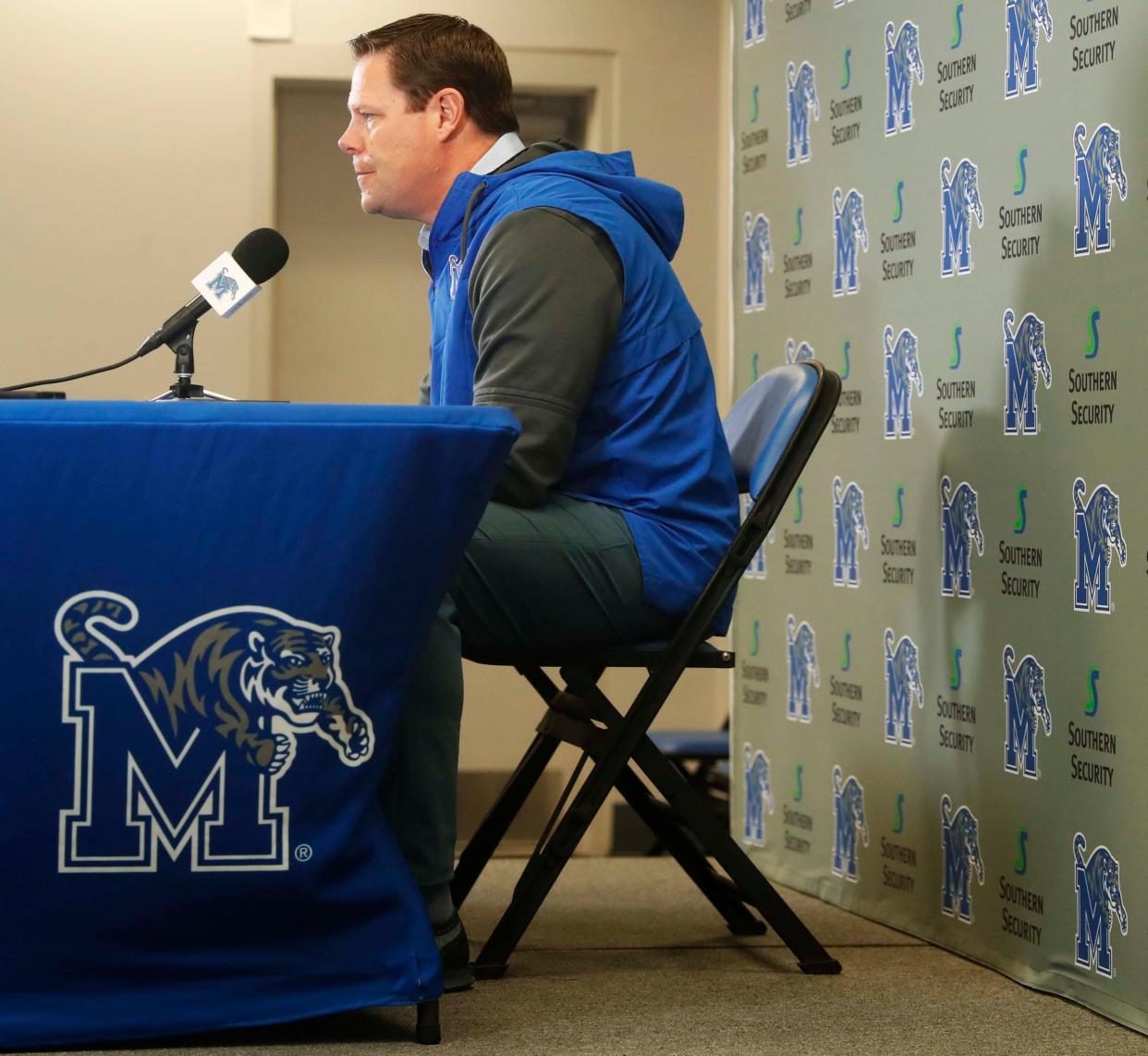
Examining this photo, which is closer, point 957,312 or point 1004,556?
point 1004,556

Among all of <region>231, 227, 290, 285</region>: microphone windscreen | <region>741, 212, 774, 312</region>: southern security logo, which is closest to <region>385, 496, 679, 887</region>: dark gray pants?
<region>231, 227, 290, 285</region>: microphone windscreen

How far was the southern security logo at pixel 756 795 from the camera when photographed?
3000 mm

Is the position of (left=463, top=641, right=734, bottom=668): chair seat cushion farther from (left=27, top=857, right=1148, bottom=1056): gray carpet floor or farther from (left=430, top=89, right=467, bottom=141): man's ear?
(left=430, top=89, right=467, bottom=141): man's ear

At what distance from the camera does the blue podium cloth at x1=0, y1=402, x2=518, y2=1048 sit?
4.97ft

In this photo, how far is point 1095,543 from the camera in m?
2.03

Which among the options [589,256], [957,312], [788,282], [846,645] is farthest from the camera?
[788,282]

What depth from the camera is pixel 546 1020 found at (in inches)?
71.3

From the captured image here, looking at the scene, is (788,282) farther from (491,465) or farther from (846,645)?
(491,465)

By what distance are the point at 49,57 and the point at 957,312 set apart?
129 inches

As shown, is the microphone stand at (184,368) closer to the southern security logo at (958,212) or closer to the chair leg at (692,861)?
the chair leg at (692,861)

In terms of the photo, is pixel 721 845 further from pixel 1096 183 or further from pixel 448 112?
pixel 448 112

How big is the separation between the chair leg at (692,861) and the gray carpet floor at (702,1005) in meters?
0.03

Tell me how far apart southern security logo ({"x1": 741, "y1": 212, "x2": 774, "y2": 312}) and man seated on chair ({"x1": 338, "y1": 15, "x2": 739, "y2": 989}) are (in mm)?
790

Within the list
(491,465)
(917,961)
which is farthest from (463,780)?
(491,465)
